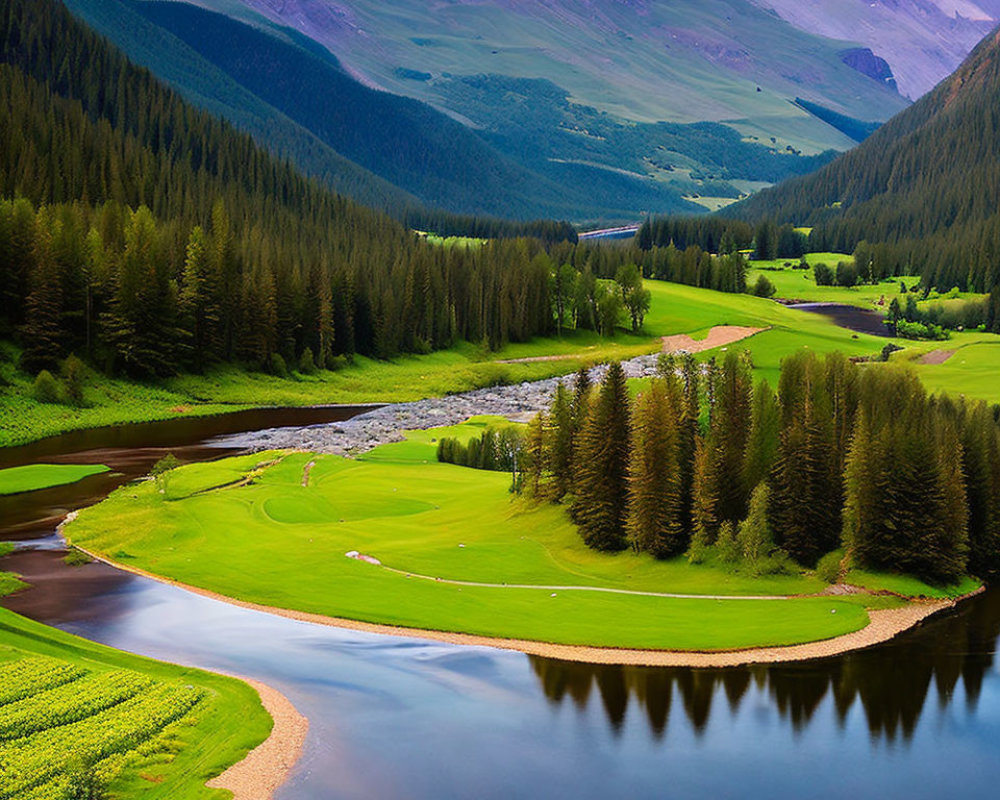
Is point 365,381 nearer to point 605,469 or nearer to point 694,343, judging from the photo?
point 694,343

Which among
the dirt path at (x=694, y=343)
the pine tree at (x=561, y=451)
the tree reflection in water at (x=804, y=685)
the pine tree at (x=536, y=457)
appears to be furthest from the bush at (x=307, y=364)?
the tree reflection in water at (x=804, y=685)

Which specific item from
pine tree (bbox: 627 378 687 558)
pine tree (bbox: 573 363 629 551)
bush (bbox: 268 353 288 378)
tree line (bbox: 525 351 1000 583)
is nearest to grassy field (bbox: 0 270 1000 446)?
bush (bbox: 268 353 288 378)

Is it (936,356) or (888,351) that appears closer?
(936,356)

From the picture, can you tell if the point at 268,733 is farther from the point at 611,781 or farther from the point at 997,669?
the point at 997,669

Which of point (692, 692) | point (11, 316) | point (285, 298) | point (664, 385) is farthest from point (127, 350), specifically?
point (692, 692)

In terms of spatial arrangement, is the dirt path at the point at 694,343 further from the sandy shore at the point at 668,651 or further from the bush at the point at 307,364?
the sandy shore at the point at 668,651

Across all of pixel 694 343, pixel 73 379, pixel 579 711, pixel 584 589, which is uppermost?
pixel 694 343

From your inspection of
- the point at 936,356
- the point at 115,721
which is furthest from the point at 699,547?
the point at 936,356
